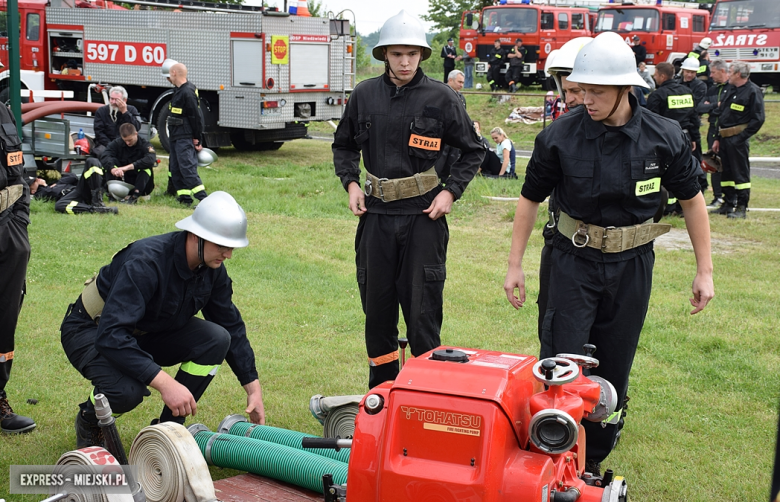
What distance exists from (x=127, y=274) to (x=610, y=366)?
7.38 feet

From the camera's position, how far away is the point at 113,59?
1678cm

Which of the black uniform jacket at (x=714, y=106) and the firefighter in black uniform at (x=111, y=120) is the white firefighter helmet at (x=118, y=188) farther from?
the black uniform jacket at (x=714, y=106)

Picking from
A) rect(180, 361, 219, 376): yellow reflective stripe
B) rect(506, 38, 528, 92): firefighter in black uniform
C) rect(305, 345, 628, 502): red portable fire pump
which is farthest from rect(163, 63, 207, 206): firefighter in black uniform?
rect(506, 38, 528, 92): firefighter in black uniform

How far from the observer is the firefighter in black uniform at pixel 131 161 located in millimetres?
11438

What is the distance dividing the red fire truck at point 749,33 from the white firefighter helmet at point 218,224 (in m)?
22.4

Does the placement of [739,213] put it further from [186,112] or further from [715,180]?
A: [186,112]

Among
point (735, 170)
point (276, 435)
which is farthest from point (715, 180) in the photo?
point (276, 435)

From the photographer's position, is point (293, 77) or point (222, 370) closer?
point (222, 370)

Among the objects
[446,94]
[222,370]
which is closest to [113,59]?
[222,370]

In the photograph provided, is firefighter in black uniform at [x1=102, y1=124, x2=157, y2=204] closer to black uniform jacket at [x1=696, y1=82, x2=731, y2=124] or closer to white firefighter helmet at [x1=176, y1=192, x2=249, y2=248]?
black uniform jacket at [x1=696, y1=82, x2=731, y2=124]

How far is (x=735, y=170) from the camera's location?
37.0ft

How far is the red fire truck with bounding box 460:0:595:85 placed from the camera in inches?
1045

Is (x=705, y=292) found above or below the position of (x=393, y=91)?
below

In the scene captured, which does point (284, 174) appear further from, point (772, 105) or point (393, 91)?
point (772, 105)
